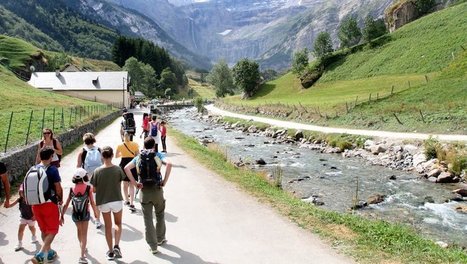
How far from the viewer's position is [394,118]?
4184 cm

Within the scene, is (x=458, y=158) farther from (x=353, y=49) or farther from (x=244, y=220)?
(x=353, y=49)

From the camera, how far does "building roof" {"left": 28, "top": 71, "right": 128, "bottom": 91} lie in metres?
97.3

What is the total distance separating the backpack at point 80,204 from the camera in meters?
9.31

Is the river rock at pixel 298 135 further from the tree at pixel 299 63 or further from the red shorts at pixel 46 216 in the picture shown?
the tree at pixel 299 63

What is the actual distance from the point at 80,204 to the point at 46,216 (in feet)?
2.41

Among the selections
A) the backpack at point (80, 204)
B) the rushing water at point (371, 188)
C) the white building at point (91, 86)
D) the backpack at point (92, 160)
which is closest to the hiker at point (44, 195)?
the backpack at point (80, 204)

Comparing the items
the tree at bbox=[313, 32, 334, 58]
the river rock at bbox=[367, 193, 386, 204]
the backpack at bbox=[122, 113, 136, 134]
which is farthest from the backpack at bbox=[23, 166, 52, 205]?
the tree at bbox=[313, 32, 334, 58]

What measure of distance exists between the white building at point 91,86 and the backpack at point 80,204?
88.3m

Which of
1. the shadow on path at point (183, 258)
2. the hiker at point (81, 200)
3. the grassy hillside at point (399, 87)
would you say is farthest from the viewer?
the grassy hillside at point (399, 87)

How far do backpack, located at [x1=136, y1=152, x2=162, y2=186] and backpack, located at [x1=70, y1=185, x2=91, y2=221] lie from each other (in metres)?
1.29

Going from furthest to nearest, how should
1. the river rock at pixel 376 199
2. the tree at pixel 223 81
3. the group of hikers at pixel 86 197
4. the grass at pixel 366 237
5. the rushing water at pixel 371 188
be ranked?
the tree at pixel 223 81 < the river rock at pixel 376 199 < the rushing water at pixel 371 188 < the grass at pixel 366 237 < the group of hikers at pixel 86 197

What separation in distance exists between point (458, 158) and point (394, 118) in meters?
16.4

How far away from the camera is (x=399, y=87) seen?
2611 inches

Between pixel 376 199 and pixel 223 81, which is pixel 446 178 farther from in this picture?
pixel 223 81
